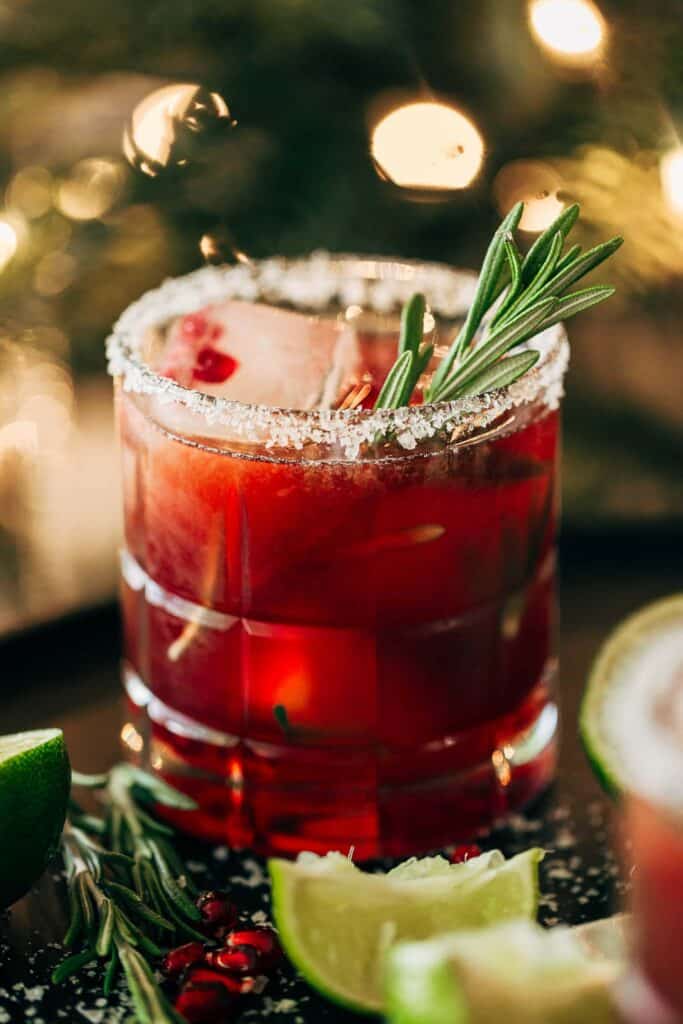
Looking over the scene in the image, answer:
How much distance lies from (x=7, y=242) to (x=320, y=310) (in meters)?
0.42

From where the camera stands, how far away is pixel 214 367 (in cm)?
138

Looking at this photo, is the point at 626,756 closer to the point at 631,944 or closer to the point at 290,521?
the point at 631,944

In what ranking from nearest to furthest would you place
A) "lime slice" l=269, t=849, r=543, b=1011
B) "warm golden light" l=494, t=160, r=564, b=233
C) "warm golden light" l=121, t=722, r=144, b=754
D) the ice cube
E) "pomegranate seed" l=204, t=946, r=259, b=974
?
"lime slice" l=269, t=849, r=543, b=1011, "pomegranate seed" l=204, t=946, r=259, b=974, the ice cube, "warm golden light" l=121, t=722, r=144, b=754, "warm golden light" l=494, t=160, r=564, b=233

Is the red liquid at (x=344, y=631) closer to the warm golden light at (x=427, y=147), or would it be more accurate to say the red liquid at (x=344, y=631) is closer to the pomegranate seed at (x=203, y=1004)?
the pomegranate seed at (x=203, y=1004)

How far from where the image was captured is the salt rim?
123cm

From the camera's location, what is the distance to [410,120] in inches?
74.4

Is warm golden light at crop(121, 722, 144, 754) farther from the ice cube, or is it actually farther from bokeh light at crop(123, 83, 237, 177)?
bokeh light at crop(123, 83, 237, 177)

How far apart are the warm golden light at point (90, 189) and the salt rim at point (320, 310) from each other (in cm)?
26

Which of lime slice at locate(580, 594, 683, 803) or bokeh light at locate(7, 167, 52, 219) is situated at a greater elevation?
bokeh light at locate(7, 167, 52, 219)

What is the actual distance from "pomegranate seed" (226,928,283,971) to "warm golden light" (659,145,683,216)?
93 cm

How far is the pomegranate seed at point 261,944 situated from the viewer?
1.24m

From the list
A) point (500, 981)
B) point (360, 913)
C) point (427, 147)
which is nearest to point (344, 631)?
point (360, 913)

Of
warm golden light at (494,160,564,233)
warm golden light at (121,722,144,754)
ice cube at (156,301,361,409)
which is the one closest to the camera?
ice cube at (156,301,361,409)

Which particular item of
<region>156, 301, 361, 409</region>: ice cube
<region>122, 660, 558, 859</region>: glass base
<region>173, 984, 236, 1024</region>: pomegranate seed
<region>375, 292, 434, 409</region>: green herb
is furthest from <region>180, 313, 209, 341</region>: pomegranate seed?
<region>173, 984, 236, 1024</region>: pomegranate seed
